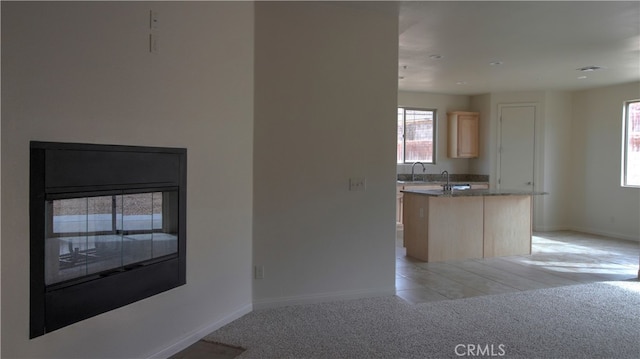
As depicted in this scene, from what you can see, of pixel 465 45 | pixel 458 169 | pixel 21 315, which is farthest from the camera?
pixel 458 169

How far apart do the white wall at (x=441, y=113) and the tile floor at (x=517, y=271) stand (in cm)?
247

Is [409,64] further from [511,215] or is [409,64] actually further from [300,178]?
[300,178]

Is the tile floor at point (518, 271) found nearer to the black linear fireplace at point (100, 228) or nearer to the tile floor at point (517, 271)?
the tile floor at point (517, 271)

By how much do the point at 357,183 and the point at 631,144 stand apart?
6.05m

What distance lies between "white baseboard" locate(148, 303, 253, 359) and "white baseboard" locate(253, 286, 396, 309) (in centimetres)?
16

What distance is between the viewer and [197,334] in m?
3.15

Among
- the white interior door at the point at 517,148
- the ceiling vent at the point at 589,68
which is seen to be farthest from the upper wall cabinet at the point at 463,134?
the ceiling vent at the point at 589,68

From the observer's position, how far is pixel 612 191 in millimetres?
7910

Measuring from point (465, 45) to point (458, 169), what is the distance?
171 inches

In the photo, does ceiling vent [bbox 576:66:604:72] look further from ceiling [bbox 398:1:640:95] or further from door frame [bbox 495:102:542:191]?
door frame [bbox 495:102:542:191]

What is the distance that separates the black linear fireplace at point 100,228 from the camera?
208cm

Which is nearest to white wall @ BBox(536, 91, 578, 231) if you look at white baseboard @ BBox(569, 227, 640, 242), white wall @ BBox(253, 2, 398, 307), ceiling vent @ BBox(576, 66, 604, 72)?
white baseboard @ BBox(569, 227, 640, 242)

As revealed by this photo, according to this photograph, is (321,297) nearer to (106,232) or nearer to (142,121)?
(106,232)

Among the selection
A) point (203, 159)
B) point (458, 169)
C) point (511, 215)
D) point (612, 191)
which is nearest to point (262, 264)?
point (203, 159)
